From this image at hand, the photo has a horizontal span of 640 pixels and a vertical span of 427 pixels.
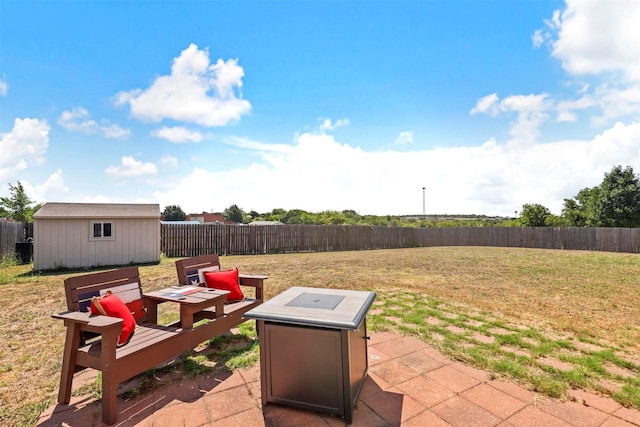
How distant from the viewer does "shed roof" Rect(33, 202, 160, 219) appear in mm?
9867

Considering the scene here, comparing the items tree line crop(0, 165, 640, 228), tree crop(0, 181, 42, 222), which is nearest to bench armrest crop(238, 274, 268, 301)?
tree crop(0, 181, 42, 222)

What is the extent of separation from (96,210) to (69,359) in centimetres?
1070

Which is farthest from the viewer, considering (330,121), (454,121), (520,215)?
(520,215)

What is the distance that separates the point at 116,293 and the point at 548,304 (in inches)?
252

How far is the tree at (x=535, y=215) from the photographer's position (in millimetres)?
22188

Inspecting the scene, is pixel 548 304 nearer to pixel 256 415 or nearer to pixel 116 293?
pixel 256 415

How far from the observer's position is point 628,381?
244 centimetres

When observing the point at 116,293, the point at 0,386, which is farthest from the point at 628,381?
the point at 0,386

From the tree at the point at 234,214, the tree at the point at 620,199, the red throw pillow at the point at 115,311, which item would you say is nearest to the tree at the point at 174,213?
the tree at the point at 234,214

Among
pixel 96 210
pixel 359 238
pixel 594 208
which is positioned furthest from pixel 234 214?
pixel 594 208

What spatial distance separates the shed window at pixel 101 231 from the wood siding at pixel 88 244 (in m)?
0.12

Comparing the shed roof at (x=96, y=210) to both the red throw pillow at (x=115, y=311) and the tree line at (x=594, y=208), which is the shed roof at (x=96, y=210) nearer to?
the tree line at (x=594, y=208)

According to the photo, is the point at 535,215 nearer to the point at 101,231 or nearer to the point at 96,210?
the point at 101,231

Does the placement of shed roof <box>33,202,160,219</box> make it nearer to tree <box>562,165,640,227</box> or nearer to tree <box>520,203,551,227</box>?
tree <box>520,203,551,227</box>
